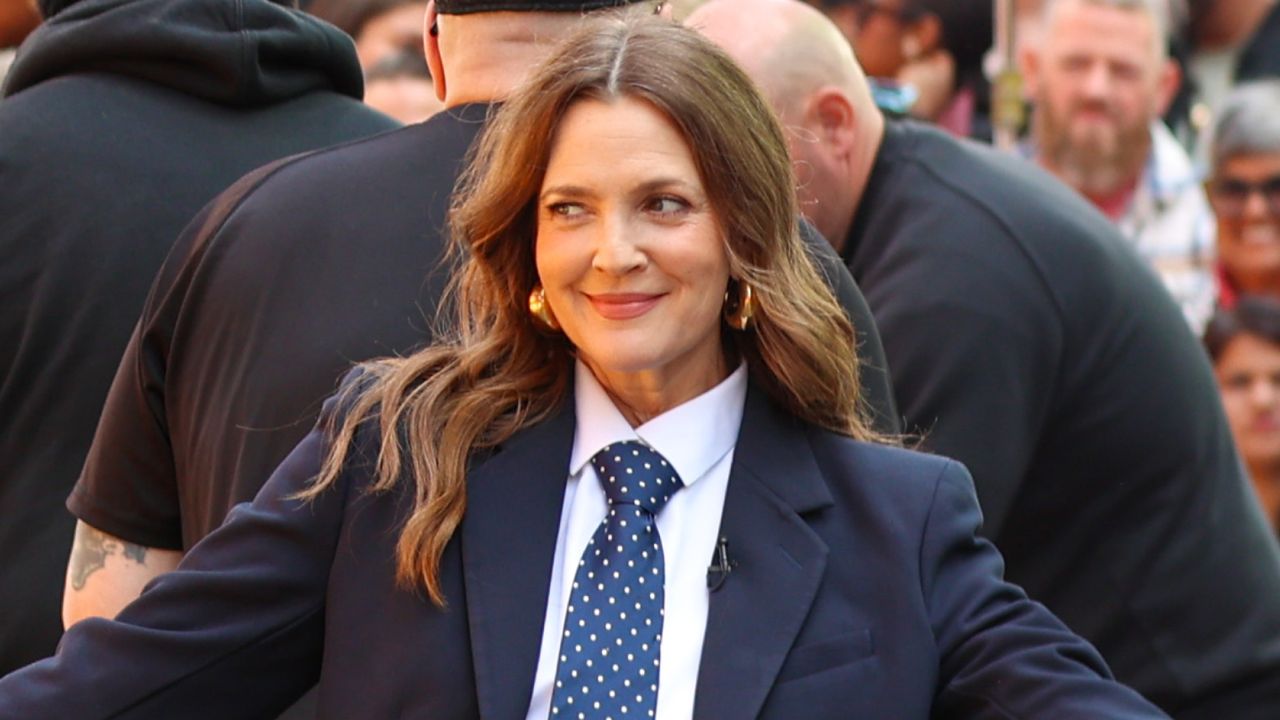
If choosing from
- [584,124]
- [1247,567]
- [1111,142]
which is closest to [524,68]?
[584,124]

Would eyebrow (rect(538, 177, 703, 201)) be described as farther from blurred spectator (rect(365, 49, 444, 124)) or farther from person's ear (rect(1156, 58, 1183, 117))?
person's ear (rect(1156, 58, 1183, 117))

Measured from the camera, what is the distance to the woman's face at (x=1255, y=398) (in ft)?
22.4

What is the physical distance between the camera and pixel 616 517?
2.82 meters

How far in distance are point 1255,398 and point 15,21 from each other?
363cm

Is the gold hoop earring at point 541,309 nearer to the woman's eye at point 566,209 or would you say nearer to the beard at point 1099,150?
the woman's eye at point 566,209

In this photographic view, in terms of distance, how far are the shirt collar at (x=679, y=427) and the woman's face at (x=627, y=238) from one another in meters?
0.08

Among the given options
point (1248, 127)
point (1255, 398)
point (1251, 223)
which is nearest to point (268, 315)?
point (1255, 398)

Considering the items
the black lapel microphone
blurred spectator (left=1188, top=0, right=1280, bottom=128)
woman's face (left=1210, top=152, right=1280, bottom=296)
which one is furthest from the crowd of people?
blurred spectator (left=1188, top=0, right=1280, bottom=128)

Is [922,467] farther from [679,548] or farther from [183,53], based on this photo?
[183,53]

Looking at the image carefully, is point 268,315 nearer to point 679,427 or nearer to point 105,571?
point 105,571

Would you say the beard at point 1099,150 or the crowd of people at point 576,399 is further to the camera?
the beard at point 1099,150

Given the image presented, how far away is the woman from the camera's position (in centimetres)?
271

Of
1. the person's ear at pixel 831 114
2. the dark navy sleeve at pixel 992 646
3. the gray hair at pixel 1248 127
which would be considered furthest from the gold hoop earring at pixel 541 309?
the gray hair at pixel 1248 127

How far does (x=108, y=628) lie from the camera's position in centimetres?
275
